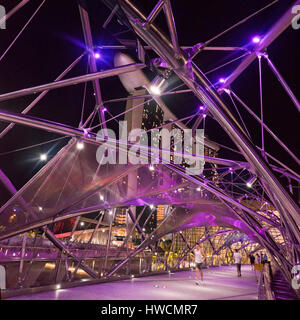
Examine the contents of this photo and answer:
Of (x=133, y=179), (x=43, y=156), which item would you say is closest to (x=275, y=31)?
(x=133, y=179)

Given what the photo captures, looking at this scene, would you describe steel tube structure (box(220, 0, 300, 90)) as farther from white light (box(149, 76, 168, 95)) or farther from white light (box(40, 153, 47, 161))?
white light (box(40, 153, 47, 161))

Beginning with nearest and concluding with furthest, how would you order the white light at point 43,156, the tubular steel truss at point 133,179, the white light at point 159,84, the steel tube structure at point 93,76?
the tubular steel truss at point 133,179
the steel tube structure at point 93,76
the white light at point 159,84
the white light at point 43,156

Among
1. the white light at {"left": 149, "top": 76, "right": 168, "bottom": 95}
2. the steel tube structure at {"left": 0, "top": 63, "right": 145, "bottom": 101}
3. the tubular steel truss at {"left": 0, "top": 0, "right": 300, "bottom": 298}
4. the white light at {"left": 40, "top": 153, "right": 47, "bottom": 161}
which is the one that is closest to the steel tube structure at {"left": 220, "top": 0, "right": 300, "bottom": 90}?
the tubular steel truss at {"left": 0, "top": 0, "right": 300, "bottom": 298}

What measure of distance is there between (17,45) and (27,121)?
3.74 meters

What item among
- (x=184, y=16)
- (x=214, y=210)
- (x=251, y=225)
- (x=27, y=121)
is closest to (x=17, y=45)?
(x=27, y=121)

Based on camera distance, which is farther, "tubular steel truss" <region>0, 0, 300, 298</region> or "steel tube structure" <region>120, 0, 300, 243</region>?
"tubular steel truss" <region>0, 0, 300, 298</region>

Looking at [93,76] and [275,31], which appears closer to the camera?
[275,31]

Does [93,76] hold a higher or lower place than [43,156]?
lower

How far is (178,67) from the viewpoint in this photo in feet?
19.3

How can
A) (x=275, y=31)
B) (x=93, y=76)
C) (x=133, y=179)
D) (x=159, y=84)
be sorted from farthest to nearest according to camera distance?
(x=133, y=179) < (x=159, y=84) < (x=93, y=76) < (x=275, y=31)

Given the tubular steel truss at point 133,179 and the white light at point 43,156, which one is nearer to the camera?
the tubular steel truss at point 133,179

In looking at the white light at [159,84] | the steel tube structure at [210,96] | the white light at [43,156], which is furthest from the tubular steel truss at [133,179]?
the white light at [43,156]

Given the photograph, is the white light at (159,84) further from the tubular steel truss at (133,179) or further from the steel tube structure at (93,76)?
the steel tube structure at (93,76)

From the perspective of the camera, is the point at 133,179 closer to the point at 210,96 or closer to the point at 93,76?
the point at 93,76
